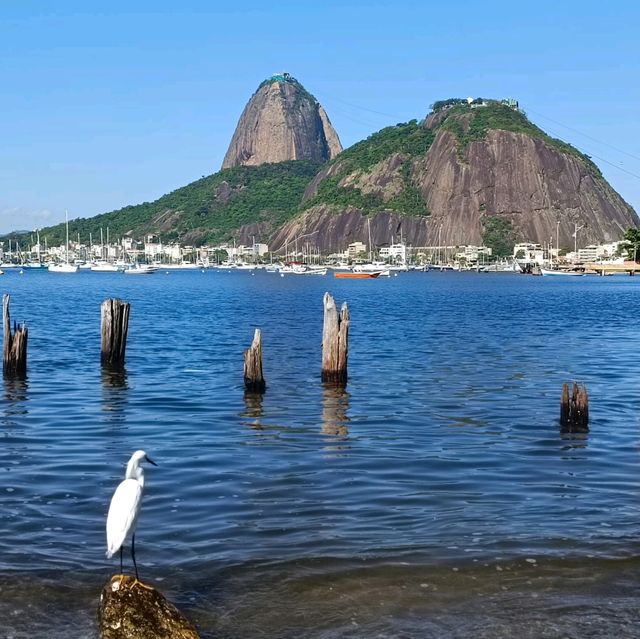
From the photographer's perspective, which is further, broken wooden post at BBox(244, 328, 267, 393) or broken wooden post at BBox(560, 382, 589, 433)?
broken wooden post at BBox(244, 328, 267, 393)

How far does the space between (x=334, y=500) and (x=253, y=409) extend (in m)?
9.54

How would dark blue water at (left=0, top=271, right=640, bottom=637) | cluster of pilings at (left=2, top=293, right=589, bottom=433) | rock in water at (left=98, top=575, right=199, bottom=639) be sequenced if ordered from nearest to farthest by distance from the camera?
rock in water at (left=98, top=575, right=199, bottom=639)
dark blue water at (left=0, top=271, right=640, bottom=637)
cluster of pilings at (left=2, top=293, right=589, bottom=433)

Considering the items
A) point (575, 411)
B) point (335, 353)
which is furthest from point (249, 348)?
point (575, 411)

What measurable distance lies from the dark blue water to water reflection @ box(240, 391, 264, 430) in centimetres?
15

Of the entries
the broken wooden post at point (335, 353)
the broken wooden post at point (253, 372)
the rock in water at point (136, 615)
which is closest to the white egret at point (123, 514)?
the rock in water at point (136, 615)

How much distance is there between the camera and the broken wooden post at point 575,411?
21797 millimetres

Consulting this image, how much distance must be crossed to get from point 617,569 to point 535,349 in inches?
1200

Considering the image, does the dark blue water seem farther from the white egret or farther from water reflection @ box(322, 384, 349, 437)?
the white egret

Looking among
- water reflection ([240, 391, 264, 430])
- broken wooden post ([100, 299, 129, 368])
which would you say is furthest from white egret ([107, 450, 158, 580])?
broken wooden post ([100, 299, 129, 368])

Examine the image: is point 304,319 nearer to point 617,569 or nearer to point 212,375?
point 212,375

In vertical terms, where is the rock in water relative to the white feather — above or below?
below

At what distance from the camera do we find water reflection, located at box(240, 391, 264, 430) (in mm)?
22766

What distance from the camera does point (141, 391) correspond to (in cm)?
2838

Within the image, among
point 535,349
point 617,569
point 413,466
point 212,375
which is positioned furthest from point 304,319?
point 617,569
